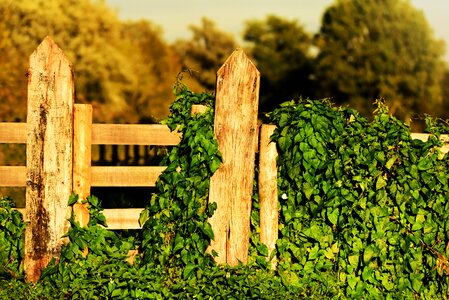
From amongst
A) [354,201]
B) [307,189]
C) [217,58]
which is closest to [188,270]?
[307,189]

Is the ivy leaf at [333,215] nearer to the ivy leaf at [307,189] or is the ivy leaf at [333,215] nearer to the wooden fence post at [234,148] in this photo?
the ivy leaf at [307,189]

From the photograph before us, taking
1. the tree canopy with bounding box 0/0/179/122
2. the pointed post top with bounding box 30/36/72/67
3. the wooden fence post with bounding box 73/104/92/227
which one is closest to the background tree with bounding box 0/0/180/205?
the tree canopy with bounding box 0/0/179/122

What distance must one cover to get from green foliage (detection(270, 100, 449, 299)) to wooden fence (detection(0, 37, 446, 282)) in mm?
254

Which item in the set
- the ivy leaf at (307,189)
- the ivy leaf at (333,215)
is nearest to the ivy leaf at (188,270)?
the ivy leaf at (307,189)

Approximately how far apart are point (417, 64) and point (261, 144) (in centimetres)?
3677

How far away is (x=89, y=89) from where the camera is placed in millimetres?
22734

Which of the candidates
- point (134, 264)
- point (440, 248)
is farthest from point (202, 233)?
point (440, 248)

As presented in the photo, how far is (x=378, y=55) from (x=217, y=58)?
9.57 metres

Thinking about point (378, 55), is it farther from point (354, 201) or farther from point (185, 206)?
point (185, 206)

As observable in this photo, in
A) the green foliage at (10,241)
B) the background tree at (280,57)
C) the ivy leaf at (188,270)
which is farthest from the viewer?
the background tree at (280,57)

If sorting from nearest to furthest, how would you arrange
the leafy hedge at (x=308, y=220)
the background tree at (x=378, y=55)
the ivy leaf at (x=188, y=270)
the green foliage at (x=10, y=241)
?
the ivy leaf at (x=188, y=270)
the leafy hedge at (x=308, y=220)
the green foliage at (x=10, y=241)
the background tree at (x=378, y=55)

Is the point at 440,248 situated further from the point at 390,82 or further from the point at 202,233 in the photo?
the point at 390,82

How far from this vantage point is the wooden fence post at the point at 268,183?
23.3 ft

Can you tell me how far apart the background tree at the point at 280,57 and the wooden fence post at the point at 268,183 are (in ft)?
118
